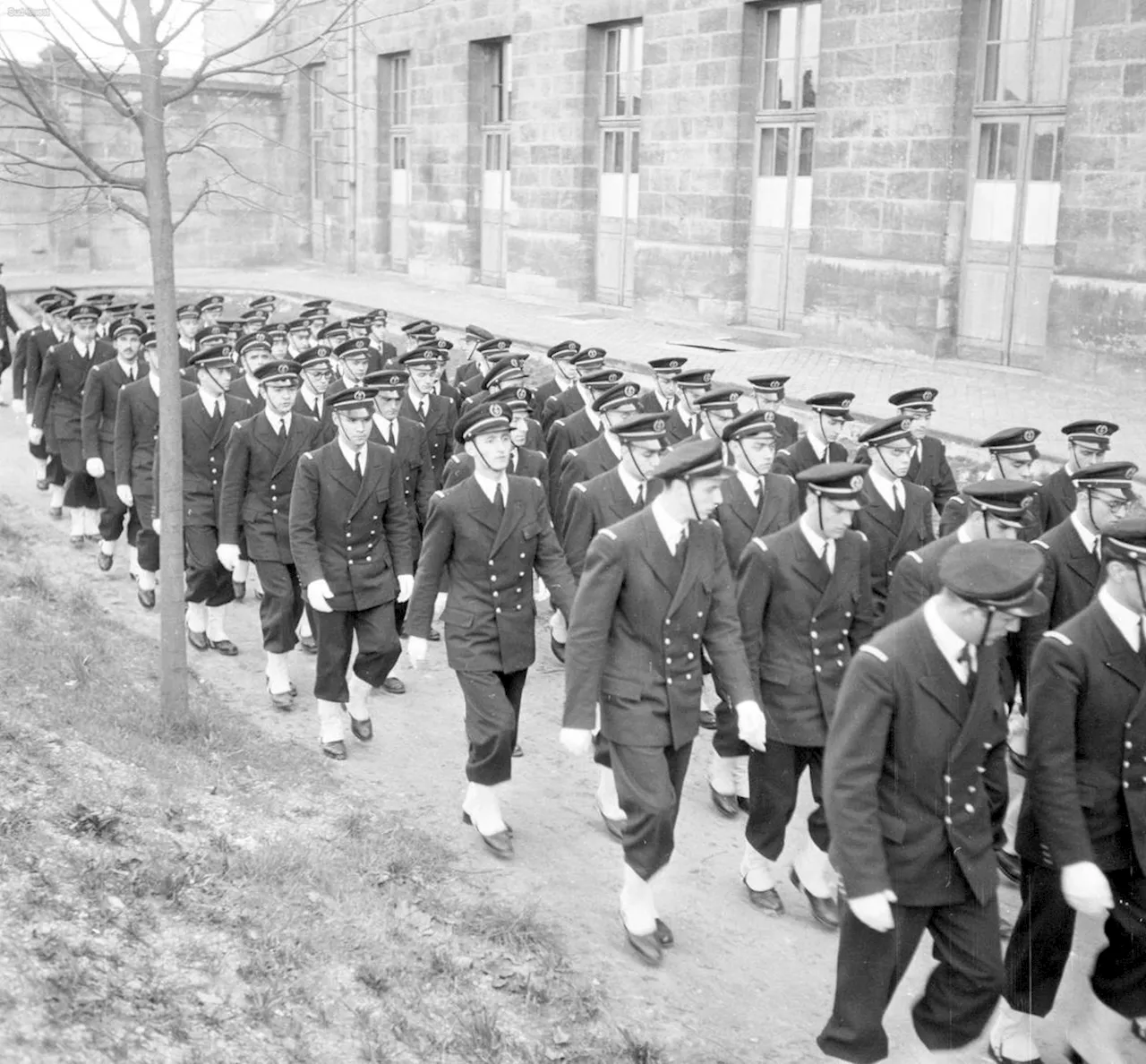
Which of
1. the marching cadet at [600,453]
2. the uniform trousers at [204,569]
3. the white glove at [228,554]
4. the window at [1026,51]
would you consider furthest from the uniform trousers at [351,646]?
the window at [1026,51]

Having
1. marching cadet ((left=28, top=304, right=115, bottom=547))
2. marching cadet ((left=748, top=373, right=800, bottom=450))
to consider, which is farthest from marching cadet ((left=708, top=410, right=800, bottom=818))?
marching cadet ((left=28, top=304, right=115, bottom=547))

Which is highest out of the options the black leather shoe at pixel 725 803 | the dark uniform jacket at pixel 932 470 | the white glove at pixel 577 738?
the dark uniform jacket at pixel 932 470

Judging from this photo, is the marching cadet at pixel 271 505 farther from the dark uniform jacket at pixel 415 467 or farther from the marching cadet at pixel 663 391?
the marching cadet at pixel 663 391

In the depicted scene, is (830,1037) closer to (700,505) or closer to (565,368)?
(700,505)

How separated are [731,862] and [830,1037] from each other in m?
2.33

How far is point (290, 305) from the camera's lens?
25375 mm

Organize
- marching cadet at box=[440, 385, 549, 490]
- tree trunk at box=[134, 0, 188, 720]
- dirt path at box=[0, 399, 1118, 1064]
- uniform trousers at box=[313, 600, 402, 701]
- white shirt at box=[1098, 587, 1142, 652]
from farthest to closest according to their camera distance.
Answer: marching cadet at box=[440, 385, 549, 490] < uniform trousers at box=[313, 600, 402, 701] < tree trunk at box=[134, 0, 188, 720] < dirt path at box=[0, 399, 1118, 1064] < white shirt at box=[1098, 587, 1142, 652]

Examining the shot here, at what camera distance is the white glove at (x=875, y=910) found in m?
4.54

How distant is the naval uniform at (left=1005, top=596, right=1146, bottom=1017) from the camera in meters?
4.89

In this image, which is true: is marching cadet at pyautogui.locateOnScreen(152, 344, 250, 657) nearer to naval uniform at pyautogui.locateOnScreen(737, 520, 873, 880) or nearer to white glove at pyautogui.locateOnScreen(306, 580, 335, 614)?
white glove at pyautogui.locateOnScreen(306, 580, 335, 614)

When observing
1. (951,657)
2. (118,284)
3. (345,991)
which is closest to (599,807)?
(345,991)

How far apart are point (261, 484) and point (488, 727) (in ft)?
10.0

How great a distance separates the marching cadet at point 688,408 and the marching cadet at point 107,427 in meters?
4.56

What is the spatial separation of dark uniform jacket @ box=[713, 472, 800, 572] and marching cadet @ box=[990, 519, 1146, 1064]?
2.87 m
